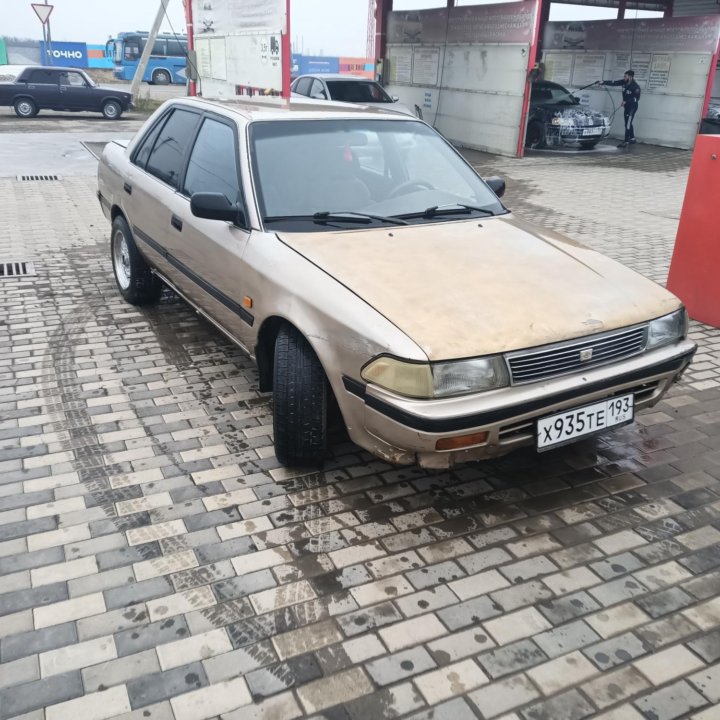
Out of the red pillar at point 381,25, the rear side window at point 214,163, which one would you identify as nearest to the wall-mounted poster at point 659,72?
the red pillar at point 381,25

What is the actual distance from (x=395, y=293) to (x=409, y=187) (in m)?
1.25

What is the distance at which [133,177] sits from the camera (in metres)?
5.19

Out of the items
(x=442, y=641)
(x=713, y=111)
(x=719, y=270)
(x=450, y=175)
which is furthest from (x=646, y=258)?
(x=713, y=111)

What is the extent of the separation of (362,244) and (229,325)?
3.20 feet

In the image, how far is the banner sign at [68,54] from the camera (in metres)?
41.8

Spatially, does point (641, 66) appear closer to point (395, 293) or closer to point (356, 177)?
point (356, 177)

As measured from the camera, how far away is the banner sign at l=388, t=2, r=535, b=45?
1454cm

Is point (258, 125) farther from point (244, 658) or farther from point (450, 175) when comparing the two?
point (244, 658)

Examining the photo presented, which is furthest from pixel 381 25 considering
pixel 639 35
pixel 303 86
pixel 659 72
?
pixel 659 72

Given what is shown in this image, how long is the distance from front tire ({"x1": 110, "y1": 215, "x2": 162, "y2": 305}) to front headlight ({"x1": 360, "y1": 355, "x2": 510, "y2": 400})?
126 inches

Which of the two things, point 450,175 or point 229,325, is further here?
point 450,175

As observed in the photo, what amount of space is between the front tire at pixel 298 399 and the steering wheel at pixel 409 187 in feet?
3.80

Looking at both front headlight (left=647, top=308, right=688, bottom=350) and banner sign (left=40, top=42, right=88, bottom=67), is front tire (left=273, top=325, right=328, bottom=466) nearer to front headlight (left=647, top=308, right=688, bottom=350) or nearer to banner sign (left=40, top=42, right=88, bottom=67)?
front headlight (left=647, top=308, right=688, bottom=350)

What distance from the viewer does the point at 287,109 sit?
4312mm
